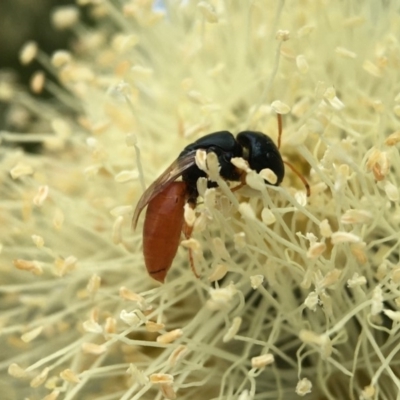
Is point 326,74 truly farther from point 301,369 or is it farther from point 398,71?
point 301,369

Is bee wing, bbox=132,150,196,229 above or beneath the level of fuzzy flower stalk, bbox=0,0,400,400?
above

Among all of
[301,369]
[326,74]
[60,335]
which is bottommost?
[60,335]

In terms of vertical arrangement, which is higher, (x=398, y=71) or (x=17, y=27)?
(x=398, y=71)

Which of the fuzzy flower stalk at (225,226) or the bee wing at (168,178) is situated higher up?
the bee wing at (168,178)

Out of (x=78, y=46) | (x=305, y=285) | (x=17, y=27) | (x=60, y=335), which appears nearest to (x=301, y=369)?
(x=305, y=285)
